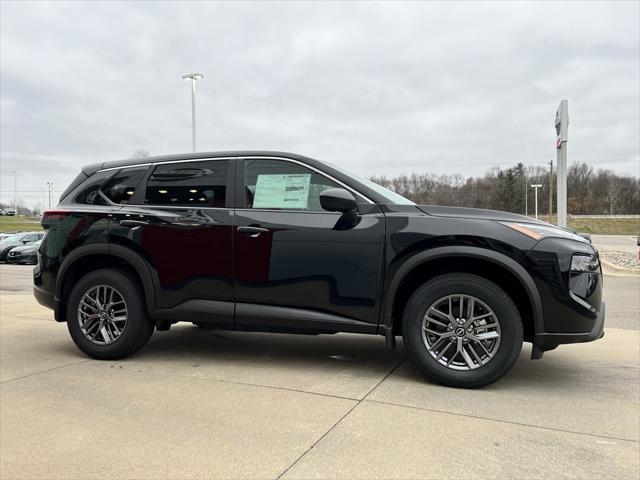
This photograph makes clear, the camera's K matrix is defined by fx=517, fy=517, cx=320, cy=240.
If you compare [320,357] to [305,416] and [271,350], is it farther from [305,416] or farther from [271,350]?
[305,416]

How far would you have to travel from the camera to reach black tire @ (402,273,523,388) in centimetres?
361

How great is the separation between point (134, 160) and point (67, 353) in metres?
1.95

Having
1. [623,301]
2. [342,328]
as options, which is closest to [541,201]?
[623,301]

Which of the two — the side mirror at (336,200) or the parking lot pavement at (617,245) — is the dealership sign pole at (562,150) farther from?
the side mirror at (336,200)

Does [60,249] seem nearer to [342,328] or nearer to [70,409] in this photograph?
A: [70,409]

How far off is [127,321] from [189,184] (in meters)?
1.30

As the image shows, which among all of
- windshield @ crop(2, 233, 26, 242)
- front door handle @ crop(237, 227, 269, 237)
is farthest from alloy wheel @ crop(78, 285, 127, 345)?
windshield @ crop(2, 233, 26, 242)

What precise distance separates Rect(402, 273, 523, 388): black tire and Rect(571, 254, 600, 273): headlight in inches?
19.3

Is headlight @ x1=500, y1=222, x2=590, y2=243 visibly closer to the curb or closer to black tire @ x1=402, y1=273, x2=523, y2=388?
black tire @ x1=402, y1=273, x2=523, y2=388

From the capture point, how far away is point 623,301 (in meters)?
8.84

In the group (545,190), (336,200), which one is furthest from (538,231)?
(545,190)

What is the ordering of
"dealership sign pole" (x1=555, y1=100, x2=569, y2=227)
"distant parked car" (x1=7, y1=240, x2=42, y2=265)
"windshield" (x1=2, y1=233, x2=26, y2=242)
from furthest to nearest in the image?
"windshield" (x1=2, y1=233, x2=26, y2=242) → "distant parked car" (x1=7, y1=240, x2=42, y2=265) → "dealership sign pole" (x1=555, y1=100, x2=569, y2=227)

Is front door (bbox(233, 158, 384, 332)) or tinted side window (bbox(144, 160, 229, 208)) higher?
tinted side window (bbox(144, 160, 229, 208))

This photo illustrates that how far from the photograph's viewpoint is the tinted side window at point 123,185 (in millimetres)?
4613
